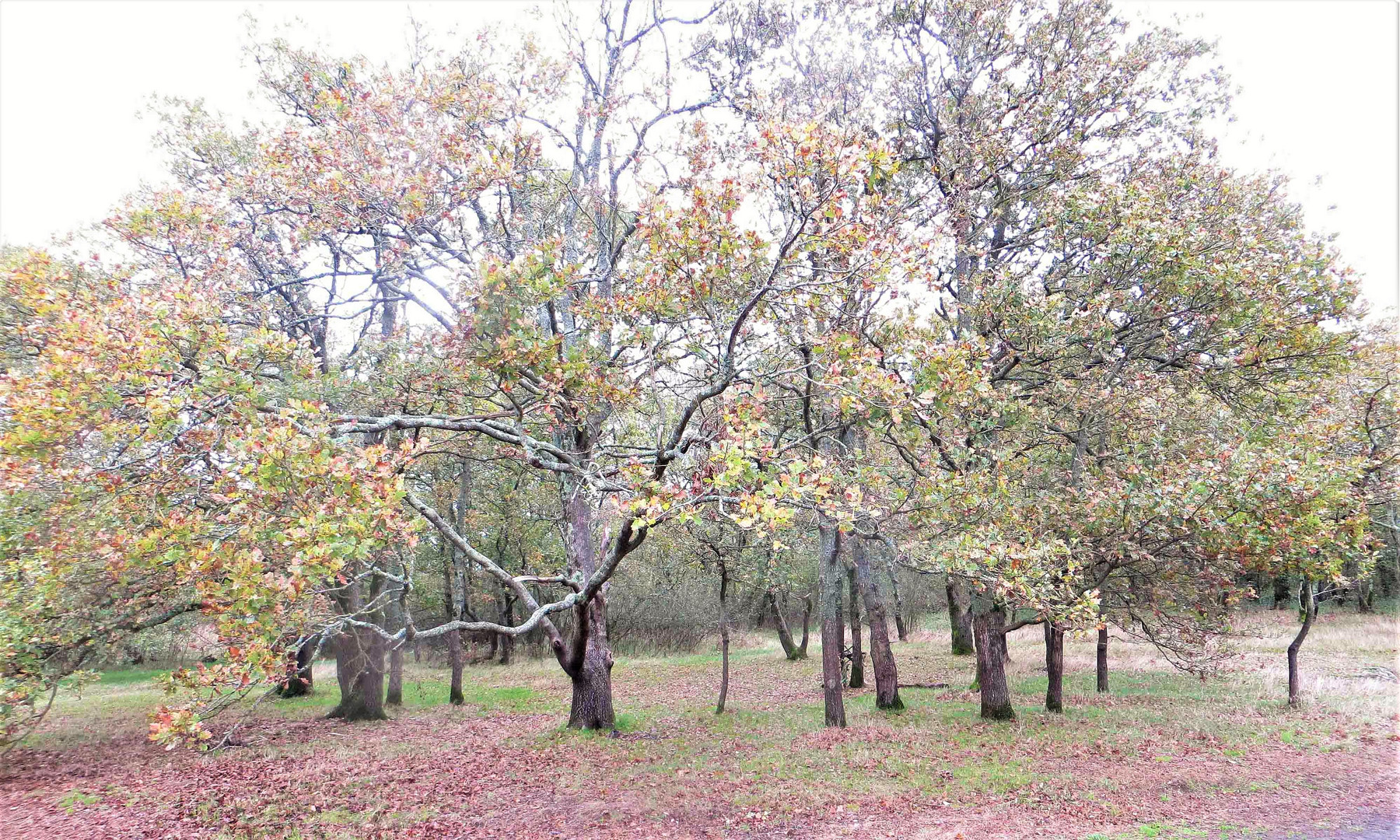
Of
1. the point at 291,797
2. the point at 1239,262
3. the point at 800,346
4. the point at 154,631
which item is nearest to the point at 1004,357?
the point at 1239,262

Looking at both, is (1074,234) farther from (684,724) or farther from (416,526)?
(684,724)

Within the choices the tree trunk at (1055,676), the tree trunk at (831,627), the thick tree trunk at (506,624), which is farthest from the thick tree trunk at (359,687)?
the tree trunk at (1055,676)

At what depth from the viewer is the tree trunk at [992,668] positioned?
44.8 ft

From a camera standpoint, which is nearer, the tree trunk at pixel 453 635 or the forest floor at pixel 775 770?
the forest floor at pixel 775 770

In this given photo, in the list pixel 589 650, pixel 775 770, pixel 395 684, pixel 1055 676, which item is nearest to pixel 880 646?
pixel 1055 676

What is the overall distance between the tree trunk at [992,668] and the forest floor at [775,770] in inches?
16.8

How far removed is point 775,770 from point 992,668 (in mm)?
5897

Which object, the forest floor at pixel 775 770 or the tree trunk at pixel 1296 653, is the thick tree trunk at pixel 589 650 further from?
the tree trunk at pixel 1296 653

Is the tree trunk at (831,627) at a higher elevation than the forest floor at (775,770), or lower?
higher

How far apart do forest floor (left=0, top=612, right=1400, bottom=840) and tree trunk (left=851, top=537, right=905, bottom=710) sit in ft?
1.91

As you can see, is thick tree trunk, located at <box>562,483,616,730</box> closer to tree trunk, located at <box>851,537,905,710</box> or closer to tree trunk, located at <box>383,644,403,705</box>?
tree trunk, located at <box>851,537,905,710</box>

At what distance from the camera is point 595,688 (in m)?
13.8

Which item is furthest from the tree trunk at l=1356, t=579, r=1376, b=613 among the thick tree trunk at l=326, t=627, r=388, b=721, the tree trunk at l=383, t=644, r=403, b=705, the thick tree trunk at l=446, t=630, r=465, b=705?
the thick tree trunk at l=326, t=627, r=388, b=721

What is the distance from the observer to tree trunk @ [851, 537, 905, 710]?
51.3 ft
